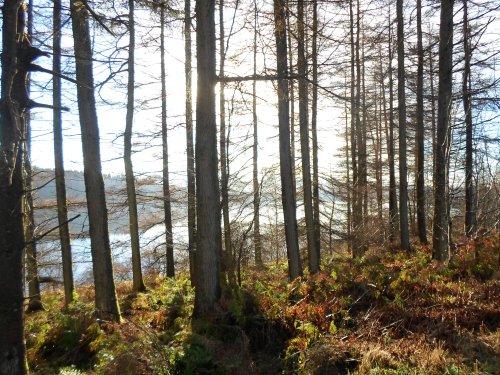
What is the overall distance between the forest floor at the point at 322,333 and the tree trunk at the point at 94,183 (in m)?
0.95

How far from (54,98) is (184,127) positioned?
13.2ft

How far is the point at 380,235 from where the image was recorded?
50.2 ft

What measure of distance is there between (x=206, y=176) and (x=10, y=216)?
11.1 ft

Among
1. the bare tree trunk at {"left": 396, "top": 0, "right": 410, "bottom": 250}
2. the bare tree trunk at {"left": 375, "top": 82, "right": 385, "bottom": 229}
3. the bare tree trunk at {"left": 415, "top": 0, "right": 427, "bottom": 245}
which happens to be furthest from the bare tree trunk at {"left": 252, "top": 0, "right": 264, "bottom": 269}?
the bare tree trunk at {"left": 415, "top": 0, "right": 427, "bottom": 245}

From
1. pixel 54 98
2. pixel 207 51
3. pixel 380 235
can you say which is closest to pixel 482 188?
pixel 207 51

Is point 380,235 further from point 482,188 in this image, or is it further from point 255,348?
point 255,348

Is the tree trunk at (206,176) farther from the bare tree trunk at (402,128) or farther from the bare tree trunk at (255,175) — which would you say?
the bare tree trunk at (402,128)

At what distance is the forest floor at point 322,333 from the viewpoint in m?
4.43

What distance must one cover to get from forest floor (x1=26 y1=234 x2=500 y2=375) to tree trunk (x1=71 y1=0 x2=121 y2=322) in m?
0.95

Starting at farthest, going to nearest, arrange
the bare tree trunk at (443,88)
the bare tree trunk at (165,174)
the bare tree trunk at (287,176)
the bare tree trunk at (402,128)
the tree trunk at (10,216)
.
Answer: the bare tree trunk at (165,174) < the bare tree trunk at (402,128) < the bare tree trunk at (287,176) < the bare tree trunk at (443,88) < the tree trunk at (10,216)

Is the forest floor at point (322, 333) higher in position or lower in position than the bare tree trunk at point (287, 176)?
lower

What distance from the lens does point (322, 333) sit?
5.48 metres

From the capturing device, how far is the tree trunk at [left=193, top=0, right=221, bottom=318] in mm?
6648

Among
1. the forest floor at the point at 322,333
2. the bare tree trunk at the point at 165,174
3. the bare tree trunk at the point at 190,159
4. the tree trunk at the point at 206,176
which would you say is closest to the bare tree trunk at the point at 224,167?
the tree trunk at the point at 206,176
